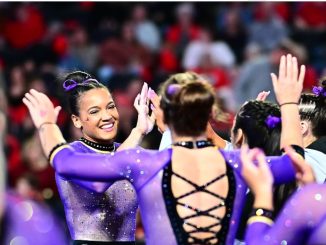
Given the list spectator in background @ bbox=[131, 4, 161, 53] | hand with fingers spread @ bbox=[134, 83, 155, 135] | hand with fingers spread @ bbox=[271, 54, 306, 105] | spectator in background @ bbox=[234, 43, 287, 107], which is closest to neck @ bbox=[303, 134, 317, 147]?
hand with fingers spread @ bbox=[134, 83, 155, 135]

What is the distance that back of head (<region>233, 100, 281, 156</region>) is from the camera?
4484mm

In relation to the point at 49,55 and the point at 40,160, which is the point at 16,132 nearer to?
the point at 40,160

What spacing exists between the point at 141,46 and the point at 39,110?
24.7 feet

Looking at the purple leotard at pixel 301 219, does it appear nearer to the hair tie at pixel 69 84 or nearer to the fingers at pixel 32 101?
the fingers at pixel 32 101

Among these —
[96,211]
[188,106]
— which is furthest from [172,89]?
[96,211]

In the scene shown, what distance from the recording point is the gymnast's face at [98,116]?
4730 mm

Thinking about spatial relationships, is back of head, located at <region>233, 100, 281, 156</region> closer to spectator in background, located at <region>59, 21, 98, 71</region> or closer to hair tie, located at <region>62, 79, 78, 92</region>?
hair tie, located at <region>62, 79, 78, 92</region>

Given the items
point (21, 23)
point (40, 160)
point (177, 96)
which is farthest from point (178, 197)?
point (21, 23)

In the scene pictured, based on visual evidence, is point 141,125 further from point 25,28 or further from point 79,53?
point 25,28

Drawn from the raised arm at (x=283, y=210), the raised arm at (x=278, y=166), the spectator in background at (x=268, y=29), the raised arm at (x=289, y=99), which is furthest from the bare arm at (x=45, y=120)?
the spectator in background at (x=268, y=29)

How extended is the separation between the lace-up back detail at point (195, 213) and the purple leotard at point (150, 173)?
0.02 m

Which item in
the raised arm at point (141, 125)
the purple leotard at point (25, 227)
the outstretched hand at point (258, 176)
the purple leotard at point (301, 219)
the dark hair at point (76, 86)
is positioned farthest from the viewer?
the dark hair at point (76, 86)

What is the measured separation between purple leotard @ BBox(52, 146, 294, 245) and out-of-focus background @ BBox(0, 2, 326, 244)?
5759 mm

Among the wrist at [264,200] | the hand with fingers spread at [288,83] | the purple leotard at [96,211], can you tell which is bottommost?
the purple leotard at [96,211]
